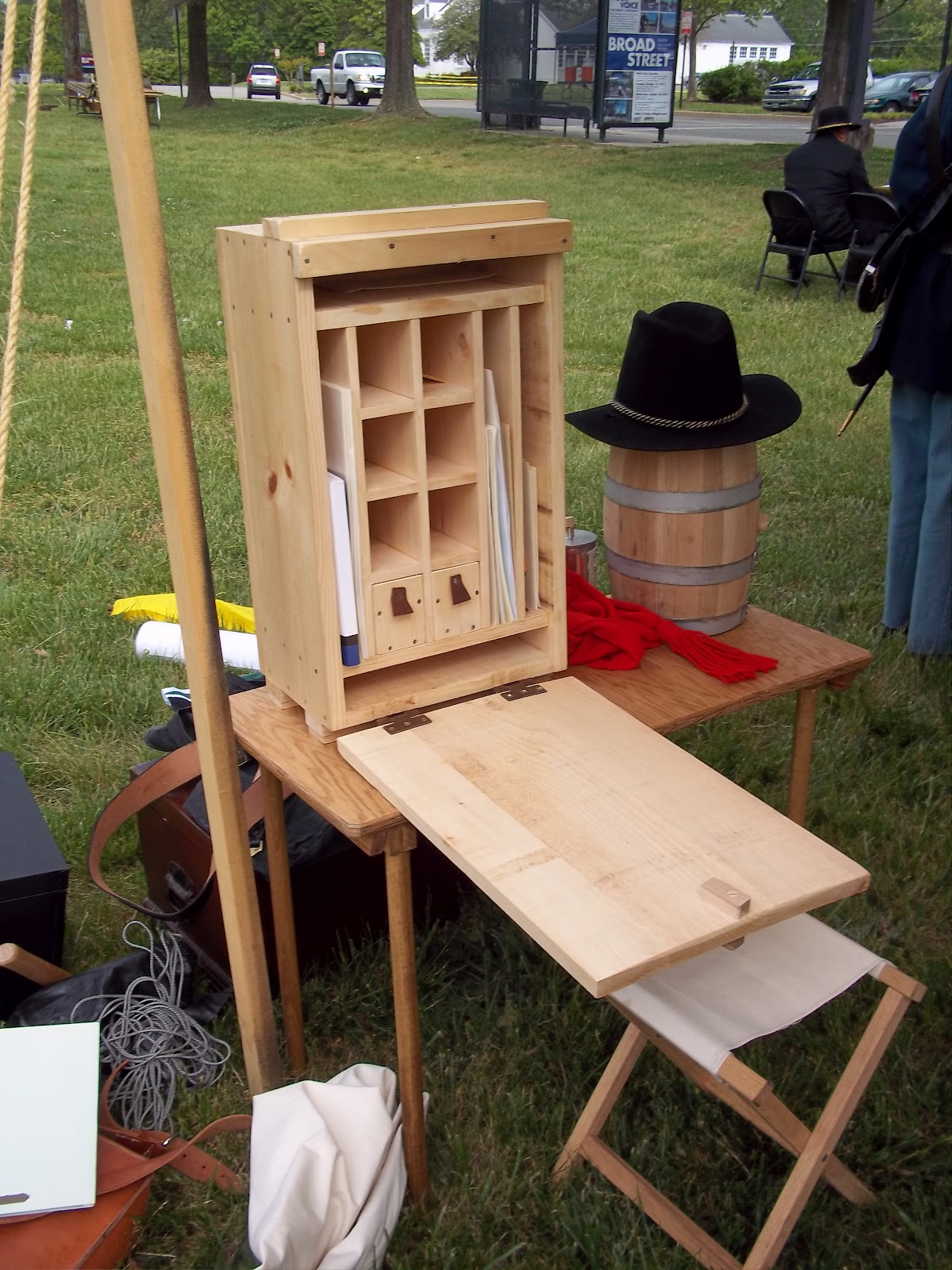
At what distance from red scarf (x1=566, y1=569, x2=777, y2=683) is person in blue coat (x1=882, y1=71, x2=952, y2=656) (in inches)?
73.3

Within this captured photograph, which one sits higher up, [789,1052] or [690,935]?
[690,935]

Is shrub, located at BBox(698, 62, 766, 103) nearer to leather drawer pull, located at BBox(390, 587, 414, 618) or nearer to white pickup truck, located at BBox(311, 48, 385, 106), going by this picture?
white pickup truck, located at BBox(311, 48, 385, 106)

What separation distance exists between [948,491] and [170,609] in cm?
263

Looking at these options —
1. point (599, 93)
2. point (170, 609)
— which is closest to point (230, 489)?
point (170, 609)

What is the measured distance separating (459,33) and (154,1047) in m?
72.4

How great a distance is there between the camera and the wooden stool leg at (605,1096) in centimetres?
219

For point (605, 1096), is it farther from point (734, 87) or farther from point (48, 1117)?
point (734, 87)

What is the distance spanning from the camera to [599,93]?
69.5ft

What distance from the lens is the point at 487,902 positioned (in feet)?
9.55

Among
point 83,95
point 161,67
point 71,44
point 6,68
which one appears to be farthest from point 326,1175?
point 161,67

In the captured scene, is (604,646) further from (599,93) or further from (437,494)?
(599,93)

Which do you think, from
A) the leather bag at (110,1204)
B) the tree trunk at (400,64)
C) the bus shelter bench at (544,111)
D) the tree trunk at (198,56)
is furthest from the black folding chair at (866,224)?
the tree trunk at (198,56)

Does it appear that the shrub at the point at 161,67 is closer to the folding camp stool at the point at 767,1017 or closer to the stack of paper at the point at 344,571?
the stack of paper at the point at 344,571

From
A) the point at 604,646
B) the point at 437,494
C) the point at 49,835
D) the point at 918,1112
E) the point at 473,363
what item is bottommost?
the point at 918,1112
